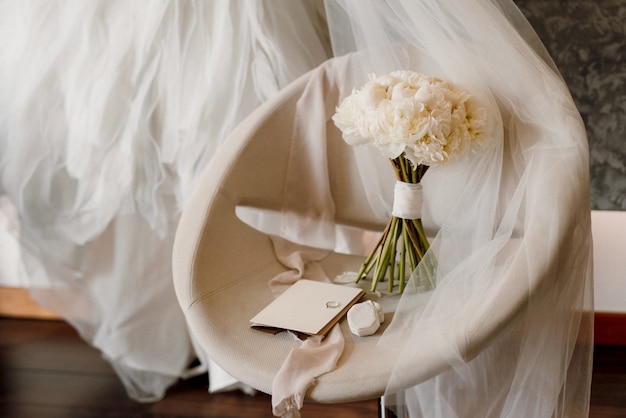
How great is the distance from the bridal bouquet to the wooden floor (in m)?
0.58

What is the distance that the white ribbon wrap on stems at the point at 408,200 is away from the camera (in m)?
0.99

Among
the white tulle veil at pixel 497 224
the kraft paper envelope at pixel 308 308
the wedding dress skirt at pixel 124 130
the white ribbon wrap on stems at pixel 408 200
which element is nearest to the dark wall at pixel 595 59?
the white tulle veil at pixel 497 224

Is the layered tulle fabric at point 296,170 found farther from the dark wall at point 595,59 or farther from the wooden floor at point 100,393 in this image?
the dark wall at point 595,59

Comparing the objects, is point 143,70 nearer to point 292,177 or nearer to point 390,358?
point 292,177

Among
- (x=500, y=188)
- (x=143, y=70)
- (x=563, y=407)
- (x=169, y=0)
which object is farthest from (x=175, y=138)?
(x=563, y=407)

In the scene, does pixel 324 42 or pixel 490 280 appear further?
pixel 324 42

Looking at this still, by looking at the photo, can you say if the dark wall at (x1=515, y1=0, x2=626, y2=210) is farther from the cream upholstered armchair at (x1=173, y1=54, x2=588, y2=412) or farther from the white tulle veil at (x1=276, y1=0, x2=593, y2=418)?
the cream upholstered armchair at (x1=173, y1=54, x2=588, y2=412)

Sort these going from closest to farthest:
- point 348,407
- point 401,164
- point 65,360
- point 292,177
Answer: point 401,164 → point 292,177 → point 348,407 → point 65,360

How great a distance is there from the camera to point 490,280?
0.85 meters

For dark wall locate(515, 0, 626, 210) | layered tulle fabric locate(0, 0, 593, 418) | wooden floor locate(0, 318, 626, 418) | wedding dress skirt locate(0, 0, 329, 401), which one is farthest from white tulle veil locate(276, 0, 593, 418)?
wooden floor locate(0, 318, 626, 418)

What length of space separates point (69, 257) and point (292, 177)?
0.67 m

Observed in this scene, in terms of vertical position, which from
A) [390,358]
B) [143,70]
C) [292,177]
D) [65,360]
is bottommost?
[65,360]

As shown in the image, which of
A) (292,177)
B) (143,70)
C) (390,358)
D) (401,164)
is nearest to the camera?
(390,358)

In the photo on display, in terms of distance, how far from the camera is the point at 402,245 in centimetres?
102
